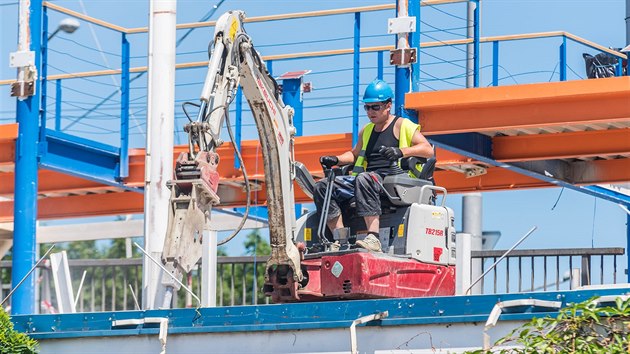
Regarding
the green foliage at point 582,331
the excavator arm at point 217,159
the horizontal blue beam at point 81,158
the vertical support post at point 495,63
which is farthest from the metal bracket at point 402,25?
the green foliage at point 582,331

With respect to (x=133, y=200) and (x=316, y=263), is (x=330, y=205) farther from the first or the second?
(x=133, y=200)

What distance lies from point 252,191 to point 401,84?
510 cm

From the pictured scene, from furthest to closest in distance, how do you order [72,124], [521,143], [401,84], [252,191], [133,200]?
[133,200]
[252,191]
[72,124]
[521,143]
[401,84]

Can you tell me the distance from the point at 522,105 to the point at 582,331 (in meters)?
7.35

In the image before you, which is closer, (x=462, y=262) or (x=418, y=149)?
(x=462, y=262)

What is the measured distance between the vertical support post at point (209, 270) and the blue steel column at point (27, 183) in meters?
4.80

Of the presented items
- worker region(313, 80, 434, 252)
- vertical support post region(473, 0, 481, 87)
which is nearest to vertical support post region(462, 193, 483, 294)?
vertical support post region(473, 0, 481, 87)

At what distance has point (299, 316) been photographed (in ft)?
41.9

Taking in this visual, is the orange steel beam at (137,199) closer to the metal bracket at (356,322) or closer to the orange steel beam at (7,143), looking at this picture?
the orange steel beam at (7,143)

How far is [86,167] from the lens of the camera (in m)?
21.2

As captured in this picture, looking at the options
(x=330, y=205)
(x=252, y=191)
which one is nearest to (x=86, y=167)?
(x=252, y=191)

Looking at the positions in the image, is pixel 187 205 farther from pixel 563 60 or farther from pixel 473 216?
pixel 473 216

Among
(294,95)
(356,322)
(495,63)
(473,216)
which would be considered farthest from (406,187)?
(473,216)

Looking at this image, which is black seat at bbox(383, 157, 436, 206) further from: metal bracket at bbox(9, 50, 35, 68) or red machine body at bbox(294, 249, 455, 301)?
metal bracket at bbox(9, 50, 35, 68)
